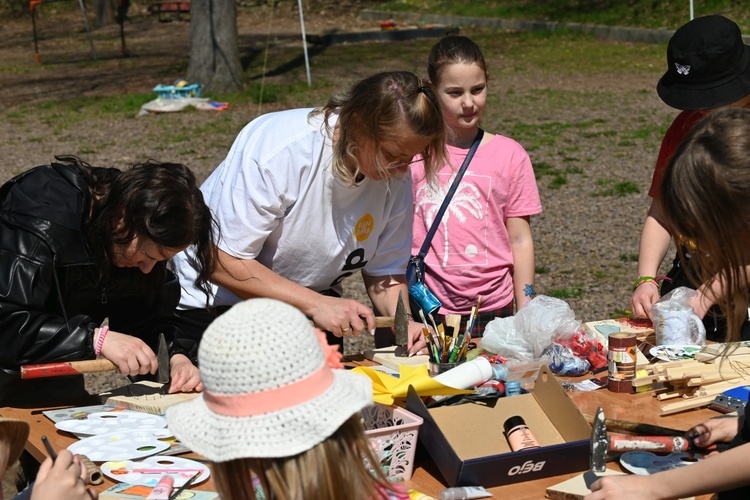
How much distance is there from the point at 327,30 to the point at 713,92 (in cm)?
1925

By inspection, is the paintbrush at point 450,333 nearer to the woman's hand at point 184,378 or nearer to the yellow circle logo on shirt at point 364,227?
the yellow circle logo on shirt at point 364,227

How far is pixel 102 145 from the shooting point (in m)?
11.0

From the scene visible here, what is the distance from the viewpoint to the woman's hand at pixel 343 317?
299 cm

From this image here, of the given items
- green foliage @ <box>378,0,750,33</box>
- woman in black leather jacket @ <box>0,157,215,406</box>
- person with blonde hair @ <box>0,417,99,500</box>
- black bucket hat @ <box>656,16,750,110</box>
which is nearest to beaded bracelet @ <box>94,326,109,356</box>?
woman in black leather jacket @ <box>0,157,215,406</box>

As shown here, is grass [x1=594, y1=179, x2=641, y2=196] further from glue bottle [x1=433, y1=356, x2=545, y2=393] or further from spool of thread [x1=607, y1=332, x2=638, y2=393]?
glue bottle [x1=433, y1=356, x2=545, y2=393]

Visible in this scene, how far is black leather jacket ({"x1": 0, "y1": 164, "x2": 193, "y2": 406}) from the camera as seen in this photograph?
2.63m

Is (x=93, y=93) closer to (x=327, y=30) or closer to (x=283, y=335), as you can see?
(x=327, y=30)

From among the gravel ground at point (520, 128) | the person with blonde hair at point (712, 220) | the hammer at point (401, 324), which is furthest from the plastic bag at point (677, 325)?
the gravel ground at point (520, 128)

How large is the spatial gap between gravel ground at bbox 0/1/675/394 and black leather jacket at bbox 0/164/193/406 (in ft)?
9.32

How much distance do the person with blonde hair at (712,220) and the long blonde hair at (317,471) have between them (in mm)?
749

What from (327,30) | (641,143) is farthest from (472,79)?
(327,30)

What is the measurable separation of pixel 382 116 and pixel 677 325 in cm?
116

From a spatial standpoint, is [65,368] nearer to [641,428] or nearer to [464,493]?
[464,493]

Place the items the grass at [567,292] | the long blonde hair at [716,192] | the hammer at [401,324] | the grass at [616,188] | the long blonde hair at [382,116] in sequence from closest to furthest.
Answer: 1. the long blonde hair at [716,192]
2. the long blonde hair at [382,116]
3. the hammer at [401,324]
4. the grass at [567,292]
5. the grass at [616,188]
